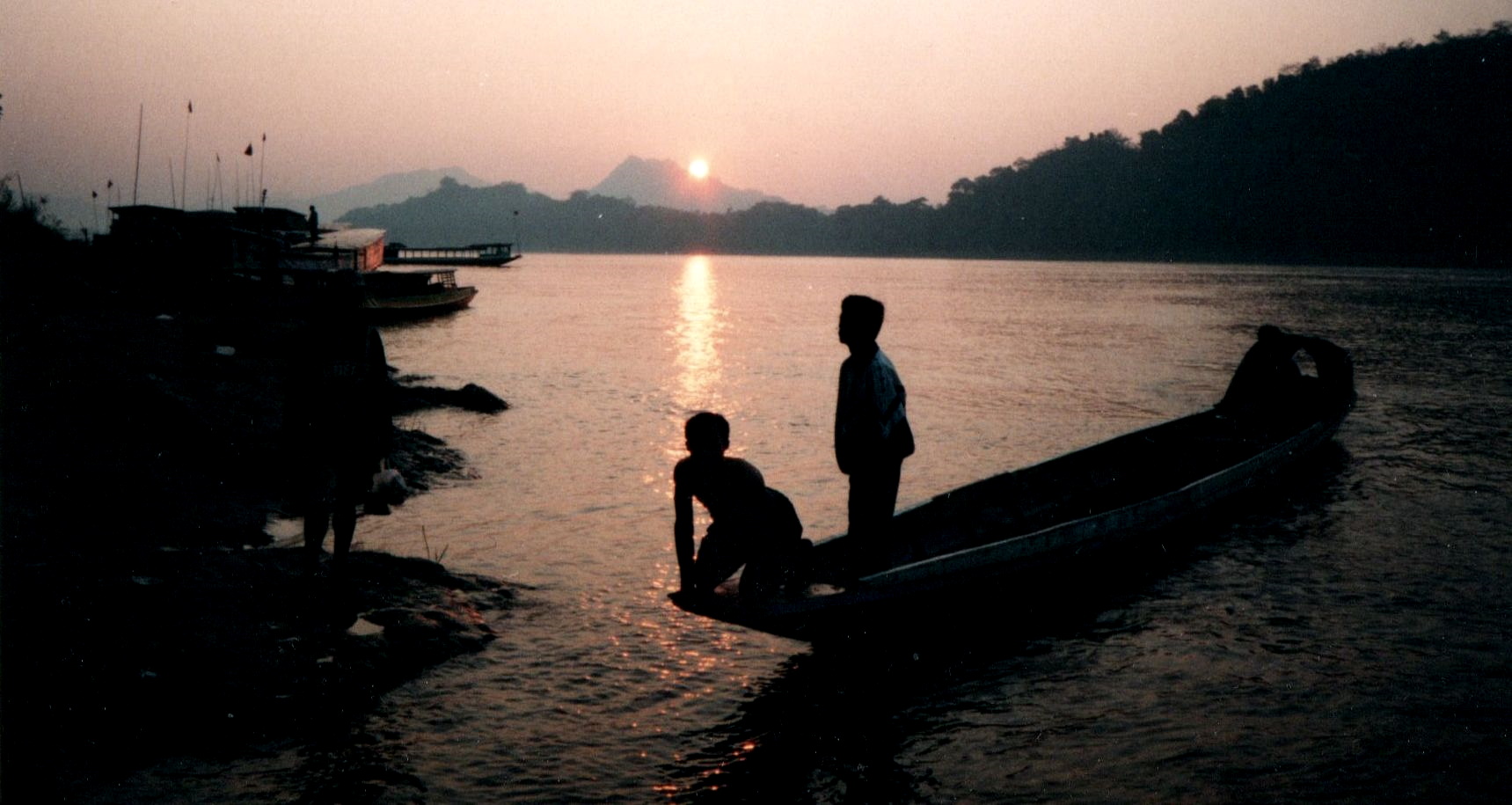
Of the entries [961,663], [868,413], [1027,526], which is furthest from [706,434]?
[1027,526]

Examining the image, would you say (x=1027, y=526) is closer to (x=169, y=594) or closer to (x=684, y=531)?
(x=684, y=531)

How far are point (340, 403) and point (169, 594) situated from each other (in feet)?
5.74

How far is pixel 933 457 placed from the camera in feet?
57.6

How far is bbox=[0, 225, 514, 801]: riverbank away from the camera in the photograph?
231 inches

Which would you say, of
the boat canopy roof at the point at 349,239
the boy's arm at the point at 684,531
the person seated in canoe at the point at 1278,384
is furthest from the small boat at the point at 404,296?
the boy's arm at the point at 684,531

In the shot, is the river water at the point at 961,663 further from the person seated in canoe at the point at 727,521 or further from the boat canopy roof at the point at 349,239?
the boat canopy roof at the point at 349,239

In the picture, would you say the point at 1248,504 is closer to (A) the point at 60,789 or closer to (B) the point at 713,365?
(A) the point at 60,789

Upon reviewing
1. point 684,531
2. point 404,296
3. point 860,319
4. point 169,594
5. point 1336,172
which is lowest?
point 169,594

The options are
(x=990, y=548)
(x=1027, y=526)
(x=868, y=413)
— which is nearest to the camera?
(x=868, y=413)

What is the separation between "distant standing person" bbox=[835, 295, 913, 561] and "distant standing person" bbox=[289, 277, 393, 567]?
3203mm

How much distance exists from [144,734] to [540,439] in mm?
12421

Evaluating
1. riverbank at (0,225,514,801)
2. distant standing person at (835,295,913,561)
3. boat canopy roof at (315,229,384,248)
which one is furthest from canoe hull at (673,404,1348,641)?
boat canopy roof at (315,229,384,248)

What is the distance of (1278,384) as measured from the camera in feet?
57.4

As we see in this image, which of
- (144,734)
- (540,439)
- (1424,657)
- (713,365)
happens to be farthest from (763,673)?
(713,365)
